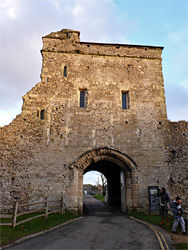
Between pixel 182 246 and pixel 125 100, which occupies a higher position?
pixel 125 100

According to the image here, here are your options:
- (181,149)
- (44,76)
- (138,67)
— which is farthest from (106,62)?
(181,149)

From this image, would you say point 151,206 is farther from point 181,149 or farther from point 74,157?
point 74,157

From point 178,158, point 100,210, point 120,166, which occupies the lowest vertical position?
point 100,210

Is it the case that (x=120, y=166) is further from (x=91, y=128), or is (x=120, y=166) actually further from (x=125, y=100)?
(x=125, y=100)

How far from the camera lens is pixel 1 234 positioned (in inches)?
230

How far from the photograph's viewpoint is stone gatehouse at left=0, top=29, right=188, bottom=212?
10.7m

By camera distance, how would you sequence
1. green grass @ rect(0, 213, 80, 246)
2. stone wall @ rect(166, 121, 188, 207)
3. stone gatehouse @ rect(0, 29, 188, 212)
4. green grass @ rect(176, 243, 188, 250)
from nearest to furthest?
green grass @ rect(176, 243, 188, 250), green grass @ rect(0, 213, 80, 246), stone gatehouse @ rect(0, 29, 188, 212), stone wall @ rect(166, 121, 188, 207)

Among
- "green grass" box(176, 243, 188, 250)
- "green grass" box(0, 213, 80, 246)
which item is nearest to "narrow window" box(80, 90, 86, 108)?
"green grass" box(0, 213, 80, 246)

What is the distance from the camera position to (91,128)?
465 inches

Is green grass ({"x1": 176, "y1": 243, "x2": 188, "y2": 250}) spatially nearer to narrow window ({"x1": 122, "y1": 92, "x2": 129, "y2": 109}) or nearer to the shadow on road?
the shadow on road

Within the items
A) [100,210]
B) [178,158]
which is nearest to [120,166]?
[178,158]

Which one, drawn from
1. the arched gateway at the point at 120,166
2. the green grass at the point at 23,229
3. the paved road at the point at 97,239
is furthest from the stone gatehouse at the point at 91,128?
the paved road at the point at 97,239

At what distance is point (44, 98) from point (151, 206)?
887cm

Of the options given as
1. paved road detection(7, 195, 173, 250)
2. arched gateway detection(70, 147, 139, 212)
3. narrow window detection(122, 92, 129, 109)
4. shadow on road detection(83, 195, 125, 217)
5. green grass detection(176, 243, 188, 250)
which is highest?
narrow window detection(122, 92, 129, 109)
